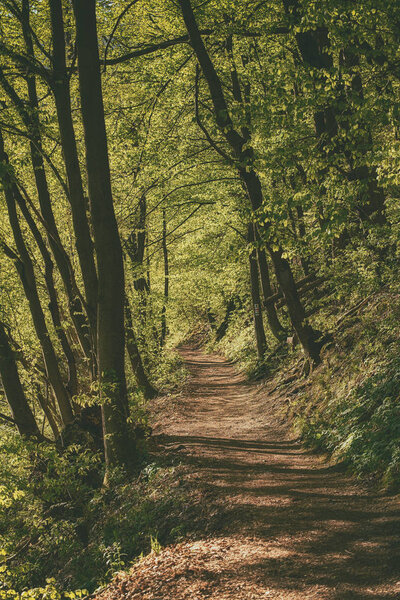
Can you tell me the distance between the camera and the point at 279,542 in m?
5.05

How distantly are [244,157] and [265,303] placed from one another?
686cm

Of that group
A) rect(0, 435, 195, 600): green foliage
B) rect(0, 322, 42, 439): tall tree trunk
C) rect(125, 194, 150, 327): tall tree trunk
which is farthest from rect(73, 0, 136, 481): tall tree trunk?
rect(125, 194, 150, 327): tall tree trunk

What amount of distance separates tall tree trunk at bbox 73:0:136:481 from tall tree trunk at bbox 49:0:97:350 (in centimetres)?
119

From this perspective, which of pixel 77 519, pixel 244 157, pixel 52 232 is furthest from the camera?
pixel 52 232

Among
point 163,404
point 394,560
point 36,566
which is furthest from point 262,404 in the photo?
point 394,560

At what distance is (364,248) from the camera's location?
9.59 m

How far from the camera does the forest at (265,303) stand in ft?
17.7

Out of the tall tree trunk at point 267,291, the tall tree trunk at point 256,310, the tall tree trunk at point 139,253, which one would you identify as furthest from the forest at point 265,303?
the tall tree trunk at point 256,310

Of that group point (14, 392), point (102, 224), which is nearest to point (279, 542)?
point (102, 224)

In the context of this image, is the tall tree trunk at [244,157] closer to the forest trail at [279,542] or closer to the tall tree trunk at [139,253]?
the forest trail at [279,542]

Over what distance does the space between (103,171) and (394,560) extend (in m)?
6.61

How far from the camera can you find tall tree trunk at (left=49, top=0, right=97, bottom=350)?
9.04 metres

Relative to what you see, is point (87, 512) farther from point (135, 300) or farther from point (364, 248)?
point (135, 300)

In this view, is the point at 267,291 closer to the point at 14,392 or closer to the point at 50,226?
the point at 50,226
